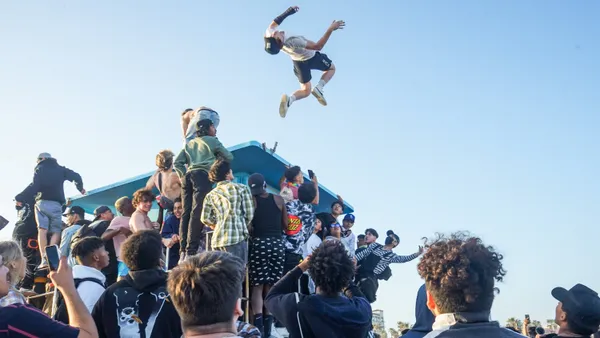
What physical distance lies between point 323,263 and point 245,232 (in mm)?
2337

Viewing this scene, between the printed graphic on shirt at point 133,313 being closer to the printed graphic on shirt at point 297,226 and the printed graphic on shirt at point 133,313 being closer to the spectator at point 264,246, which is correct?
the spectator at point 264,246

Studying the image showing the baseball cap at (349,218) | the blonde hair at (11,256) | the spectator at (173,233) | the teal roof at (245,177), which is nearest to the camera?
the blonde hair at (11,256)

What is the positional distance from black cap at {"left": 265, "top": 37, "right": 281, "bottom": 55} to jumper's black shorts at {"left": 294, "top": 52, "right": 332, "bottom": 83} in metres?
0.66

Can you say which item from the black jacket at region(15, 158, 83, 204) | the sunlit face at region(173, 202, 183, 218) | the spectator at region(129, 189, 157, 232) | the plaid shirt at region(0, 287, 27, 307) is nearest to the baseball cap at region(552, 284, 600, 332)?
the plaid shirt at region(0, 287, 27, 307)

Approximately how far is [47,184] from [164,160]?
2.26 m

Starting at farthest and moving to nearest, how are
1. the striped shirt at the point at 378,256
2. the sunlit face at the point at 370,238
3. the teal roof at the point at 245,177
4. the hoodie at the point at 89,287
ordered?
the teal roof at the point at 245,177 → the sunlit face at the point at 370,238 → the striped shirt at the point at 378,256 → the hoodie at the point at 89,287

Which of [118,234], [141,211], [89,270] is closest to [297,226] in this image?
[141,211]

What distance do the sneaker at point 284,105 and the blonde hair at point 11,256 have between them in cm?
→ 660

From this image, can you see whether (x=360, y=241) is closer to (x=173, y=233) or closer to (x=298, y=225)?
(x=298, y=225)

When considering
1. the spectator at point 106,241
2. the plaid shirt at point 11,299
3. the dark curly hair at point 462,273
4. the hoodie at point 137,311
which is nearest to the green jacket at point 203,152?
the spectator at point 106,241

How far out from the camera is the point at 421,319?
4.35m

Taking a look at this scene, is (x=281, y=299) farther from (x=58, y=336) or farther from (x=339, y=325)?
(x=58, y=336)

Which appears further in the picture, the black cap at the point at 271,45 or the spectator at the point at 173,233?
the black cap at the point at 271,45

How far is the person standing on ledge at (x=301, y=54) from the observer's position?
1047 centimetres
